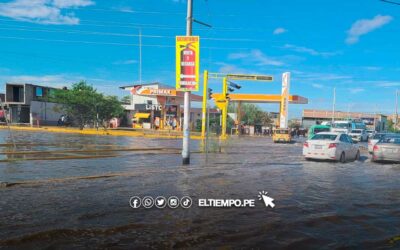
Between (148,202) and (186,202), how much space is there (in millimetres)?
792

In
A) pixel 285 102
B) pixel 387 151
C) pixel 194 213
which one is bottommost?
pixel 194 213

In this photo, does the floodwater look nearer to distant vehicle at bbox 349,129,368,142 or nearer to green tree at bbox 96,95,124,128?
distant vehicle at bbox 349,129,368,142

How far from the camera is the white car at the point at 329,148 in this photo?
19.0 m

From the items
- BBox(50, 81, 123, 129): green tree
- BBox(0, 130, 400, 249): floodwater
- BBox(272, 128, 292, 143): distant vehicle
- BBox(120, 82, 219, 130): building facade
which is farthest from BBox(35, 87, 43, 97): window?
BBox(0, 130, 400, 249): floodwater

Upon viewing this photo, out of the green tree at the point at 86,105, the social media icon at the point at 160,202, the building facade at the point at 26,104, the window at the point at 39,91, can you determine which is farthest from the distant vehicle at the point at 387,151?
the window at the point at 39,91

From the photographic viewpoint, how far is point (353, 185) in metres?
11.7

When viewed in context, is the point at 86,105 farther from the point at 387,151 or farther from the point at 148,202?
the point at 148,202

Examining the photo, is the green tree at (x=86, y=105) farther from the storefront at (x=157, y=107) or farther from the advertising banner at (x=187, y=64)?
the advertising banner at (x=187, y=64)

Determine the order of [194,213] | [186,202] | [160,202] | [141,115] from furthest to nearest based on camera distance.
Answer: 1. [141,115]
2. [186,202]
3. [160,202]
4. [194,213]

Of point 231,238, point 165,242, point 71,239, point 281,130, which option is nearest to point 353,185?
point 231,238

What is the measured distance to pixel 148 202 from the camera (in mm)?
8336

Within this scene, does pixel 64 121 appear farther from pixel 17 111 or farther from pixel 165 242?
pixel 165 242

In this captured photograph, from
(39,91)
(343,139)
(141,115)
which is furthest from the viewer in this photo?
(141,115)

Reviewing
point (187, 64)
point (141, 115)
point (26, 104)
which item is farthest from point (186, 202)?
point (26, 104)
